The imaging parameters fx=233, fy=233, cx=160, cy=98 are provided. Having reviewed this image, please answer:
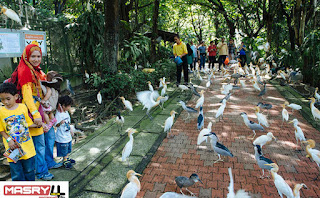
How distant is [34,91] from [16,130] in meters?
0.66

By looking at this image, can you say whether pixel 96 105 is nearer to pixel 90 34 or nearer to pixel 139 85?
pixel 139 85

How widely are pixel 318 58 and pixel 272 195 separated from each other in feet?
27.4

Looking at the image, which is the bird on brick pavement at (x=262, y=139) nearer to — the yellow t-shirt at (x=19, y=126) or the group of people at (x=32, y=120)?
the group of people at (x=32, y=120)

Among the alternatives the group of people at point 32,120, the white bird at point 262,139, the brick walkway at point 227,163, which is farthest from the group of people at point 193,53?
the group of people at point 32,120

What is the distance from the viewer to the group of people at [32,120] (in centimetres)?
272

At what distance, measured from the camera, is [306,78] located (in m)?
10.3

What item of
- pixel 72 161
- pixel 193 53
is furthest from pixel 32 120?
pixel 193 53

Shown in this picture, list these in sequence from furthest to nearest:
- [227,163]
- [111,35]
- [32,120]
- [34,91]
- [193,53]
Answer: [193,53], [111,35], [227,163], [34,91], [32,120]

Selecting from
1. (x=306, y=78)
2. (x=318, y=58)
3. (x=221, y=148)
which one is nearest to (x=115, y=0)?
(x=221, y=148)

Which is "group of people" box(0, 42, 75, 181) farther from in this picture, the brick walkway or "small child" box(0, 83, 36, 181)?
the brick walkway

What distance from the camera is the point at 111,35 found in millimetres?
7367

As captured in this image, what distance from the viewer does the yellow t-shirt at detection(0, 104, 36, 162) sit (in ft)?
8.87

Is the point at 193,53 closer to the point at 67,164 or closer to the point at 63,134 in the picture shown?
the point at 63,134

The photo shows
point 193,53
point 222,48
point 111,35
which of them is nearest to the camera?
point 111,35
